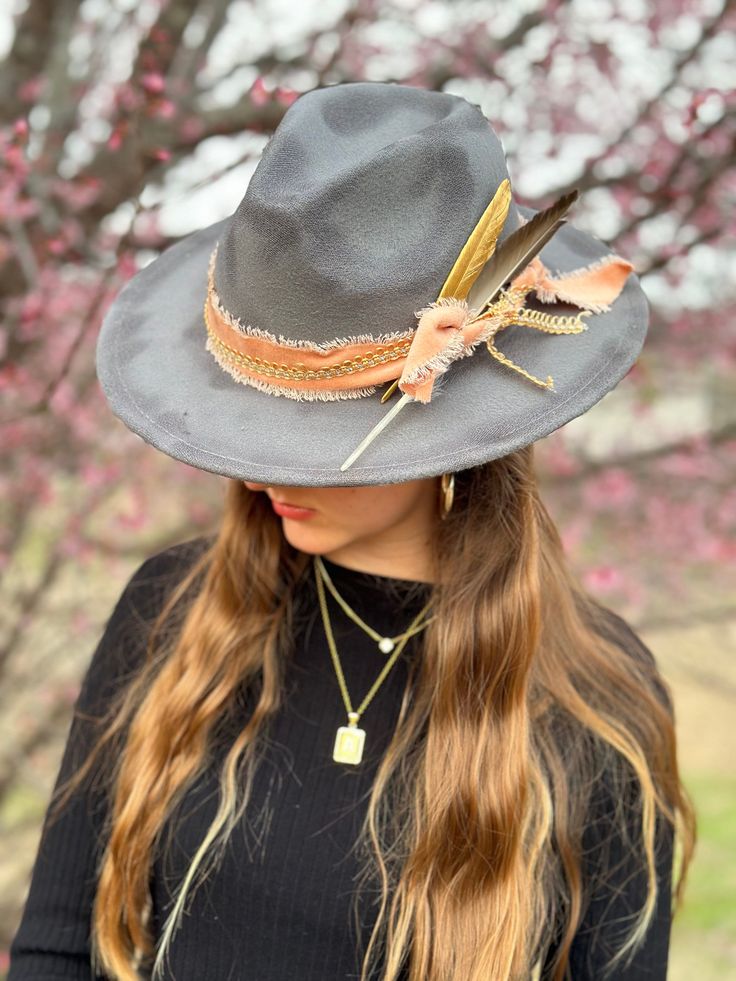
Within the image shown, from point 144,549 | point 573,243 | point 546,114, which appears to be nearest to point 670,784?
point 573,243

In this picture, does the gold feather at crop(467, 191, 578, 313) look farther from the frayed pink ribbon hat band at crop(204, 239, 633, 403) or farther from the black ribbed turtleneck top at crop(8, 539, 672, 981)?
the black ribbed turtleneck top at crop(8, 539, 672, 981)

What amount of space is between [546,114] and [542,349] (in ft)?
6.32

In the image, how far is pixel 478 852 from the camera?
1370mm

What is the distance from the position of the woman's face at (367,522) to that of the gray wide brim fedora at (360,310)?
0.10 m

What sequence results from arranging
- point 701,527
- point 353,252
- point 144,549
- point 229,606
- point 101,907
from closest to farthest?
1. point 353,252
2. point 101,907
3. point 229,606
4. point 144,549
5. point 701,527

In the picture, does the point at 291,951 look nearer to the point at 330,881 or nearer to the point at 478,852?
the point at 330,881

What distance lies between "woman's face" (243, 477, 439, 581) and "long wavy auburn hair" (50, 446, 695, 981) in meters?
0.05

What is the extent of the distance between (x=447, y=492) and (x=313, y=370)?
32cm

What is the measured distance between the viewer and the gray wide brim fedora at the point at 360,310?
45.0 inches

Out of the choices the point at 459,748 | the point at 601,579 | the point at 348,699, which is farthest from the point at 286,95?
the point at 601,579

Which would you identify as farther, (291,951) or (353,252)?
(291,951)

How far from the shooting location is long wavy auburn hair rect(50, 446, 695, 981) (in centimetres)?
137

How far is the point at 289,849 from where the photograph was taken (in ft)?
4.61

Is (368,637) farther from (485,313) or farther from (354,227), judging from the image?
(354,227)
